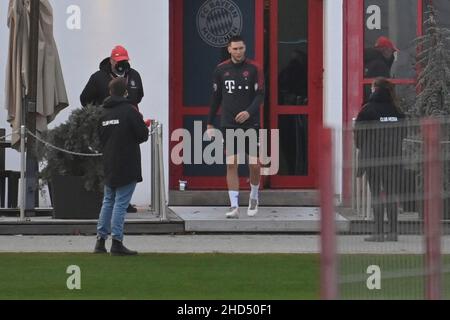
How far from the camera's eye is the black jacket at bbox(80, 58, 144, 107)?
1566 centimetres

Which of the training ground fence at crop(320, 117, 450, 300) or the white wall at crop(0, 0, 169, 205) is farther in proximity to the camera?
the white wall at crop(0, 0, 169, 205)

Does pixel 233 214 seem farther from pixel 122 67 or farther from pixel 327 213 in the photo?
pixel 327 213

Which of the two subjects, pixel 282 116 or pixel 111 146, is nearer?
pixel 111 146

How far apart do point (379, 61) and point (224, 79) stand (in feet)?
8.44

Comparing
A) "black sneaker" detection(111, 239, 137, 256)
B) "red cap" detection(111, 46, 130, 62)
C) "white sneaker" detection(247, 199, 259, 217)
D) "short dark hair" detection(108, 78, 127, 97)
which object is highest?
"red cap" detection(111, 46, 130, 62)

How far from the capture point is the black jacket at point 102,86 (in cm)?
1566

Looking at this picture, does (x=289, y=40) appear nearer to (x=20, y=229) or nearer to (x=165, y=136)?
(x=165, y=136)

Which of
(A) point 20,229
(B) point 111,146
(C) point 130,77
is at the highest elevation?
(C) point 130,77

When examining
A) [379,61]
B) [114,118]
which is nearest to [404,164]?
[114,118]

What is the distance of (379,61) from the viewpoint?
55.3 ft

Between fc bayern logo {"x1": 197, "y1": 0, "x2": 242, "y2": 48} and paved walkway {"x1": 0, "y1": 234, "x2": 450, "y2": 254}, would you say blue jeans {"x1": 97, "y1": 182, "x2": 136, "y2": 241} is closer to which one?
paved walkway {"x1": 0, "y1": 234, "x2": 450, "y2": 254}

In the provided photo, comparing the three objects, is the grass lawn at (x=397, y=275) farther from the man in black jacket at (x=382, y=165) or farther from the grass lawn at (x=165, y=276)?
the grass lawn at (x=165, y=276)

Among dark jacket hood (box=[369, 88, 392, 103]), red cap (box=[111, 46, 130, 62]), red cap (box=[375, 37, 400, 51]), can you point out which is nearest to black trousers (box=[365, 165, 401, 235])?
dark jacket hood (box=[369, 88, 392, 103])

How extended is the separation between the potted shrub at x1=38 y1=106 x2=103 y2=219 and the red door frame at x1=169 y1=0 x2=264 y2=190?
273 centimetres
